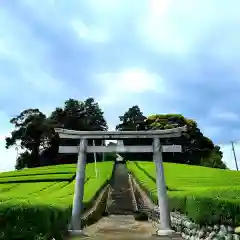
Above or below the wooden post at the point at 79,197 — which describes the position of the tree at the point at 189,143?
above

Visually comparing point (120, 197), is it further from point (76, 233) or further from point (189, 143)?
point (189, 143)

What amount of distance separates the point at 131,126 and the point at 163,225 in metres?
69.6

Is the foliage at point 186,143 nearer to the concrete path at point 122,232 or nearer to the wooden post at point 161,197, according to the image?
the concrete path at point 122,232

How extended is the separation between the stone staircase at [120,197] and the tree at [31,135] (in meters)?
29.8

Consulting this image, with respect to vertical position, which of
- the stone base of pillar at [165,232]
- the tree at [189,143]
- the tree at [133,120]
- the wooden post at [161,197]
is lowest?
the stone base of pillar at [165,232]

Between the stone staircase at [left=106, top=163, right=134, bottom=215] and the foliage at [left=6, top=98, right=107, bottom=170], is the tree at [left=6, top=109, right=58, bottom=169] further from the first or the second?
the stone staircase at [left=106, top=163, right=134, bottom=215]

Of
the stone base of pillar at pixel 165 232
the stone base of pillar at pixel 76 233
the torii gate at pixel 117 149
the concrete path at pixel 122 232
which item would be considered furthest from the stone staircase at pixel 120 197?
the stone base of pillar at pixel 76 233

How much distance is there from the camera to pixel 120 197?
3722 cm

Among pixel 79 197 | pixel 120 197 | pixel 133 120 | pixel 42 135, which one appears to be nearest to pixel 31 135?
pixel 42 135

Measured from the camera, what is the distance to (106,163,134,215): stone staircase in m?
32.3

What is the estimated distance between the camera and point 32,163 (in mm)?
79625

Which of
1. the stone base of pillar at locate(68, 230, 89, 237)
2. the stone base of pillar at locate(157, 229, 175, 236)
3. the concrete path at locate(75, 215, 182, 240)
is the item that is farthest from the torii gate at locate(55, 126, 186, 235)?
the concrete path at locate(75, 215, 182, 240)

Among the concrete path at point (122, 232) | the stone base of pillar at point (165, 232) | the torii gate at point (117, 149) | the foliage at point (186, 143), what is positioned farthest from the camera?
the foliage at point (186, 143)

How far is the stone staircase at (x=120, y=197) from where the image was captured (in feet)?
106
